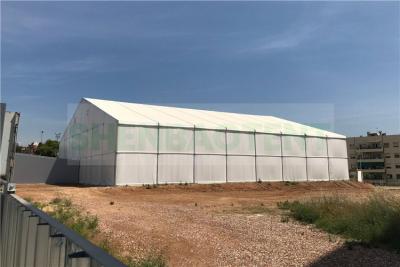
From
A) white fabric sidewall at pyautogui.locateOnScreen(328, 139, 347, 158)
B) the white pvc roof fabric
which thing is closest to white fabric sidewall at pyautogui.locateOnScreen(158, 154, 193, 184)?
the white pvc roof fabric

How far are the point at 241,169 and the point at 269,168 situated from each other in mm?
3215

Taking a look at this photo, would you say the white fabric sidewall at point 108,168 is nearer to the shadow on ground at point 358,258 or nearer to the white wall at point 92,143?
the white wall at point 92,143

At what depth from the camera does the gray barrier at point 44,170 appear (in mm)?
39250

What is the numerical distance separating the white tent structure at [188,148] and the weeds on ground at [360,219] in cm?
1692

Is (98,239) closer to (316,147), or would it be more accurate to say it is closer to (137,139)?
(137,139)

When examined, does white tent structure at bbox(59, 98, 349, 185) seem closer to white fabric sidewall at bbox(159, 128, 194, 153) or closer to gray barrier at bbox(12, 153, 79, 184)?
white fabric sidewall at bbox(159, 128, 194, 153)

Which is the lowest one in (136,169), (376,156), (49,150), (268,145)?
(136,169)

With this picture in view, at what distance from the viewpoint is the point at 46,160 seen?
4041 centimetres

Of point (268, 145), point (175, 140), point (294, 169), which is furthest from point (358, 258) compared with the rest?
point (294, 169)

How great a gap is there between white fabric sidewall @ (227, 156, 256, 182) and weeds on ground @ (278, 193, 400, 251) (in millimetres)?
18315

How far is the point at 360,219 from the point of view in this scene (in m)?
10.9

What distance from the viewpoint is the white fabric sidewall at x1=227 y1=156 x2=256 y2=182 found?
106ft

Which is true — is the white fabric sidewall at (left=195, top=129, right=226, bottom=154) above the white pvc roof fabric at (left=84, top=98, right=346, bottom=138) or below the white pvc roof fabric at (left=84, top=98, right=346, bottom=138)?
below

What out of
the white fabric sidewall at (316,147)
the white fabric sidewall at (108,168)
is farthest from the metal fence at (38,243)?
the white fabric sidewall at (316,147)
